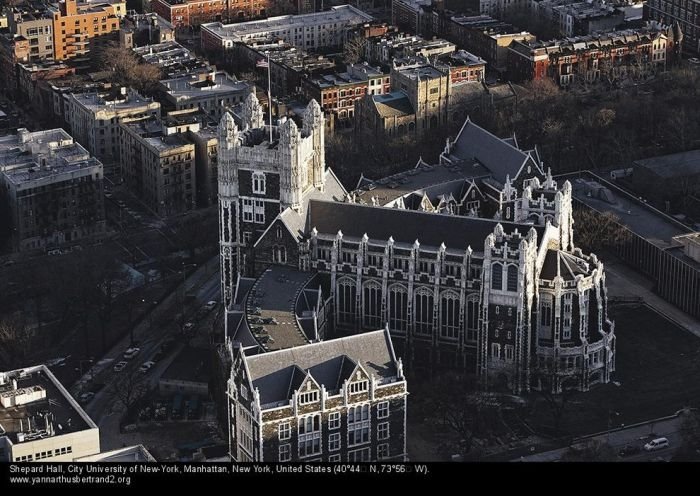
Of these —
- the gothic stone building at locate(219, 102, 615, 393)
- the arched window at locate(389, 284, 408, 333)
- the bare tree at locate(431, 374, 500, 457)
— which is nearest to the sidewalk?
the gothic stone building at locate(219, 102, 615, 393)

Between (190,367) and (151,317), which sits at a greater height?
(190,367)

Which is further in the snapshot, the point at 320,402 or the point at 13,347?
the point at 13,347

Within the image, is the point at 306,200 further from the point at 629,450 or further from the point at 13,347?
the point at 629,450

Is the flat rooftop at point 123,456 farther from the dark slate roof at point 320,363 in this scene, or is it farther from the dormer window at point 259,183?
the dormer window at point 259,183

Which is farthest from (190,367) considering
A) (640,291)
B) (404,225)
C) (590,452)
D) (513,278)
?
(640,291)

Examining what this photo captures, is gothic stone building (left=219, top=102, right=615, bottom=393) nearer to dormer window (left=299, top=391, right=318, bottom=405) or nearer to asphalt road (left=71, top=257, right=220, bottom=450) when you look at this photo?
asphalt road (left=71, top=257, right=220, bottom=450)

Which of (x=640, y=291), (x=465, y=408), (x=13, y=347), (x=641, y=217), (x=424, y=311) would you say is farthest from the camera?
(x=641, y=217)

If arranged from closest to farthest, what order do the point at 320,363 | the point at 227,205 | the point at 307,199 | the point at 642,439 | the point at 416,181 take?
the point at 320,363 → the point at 642,439 → the point at 307,199 → the point at 227,205 → the point at 416,181
